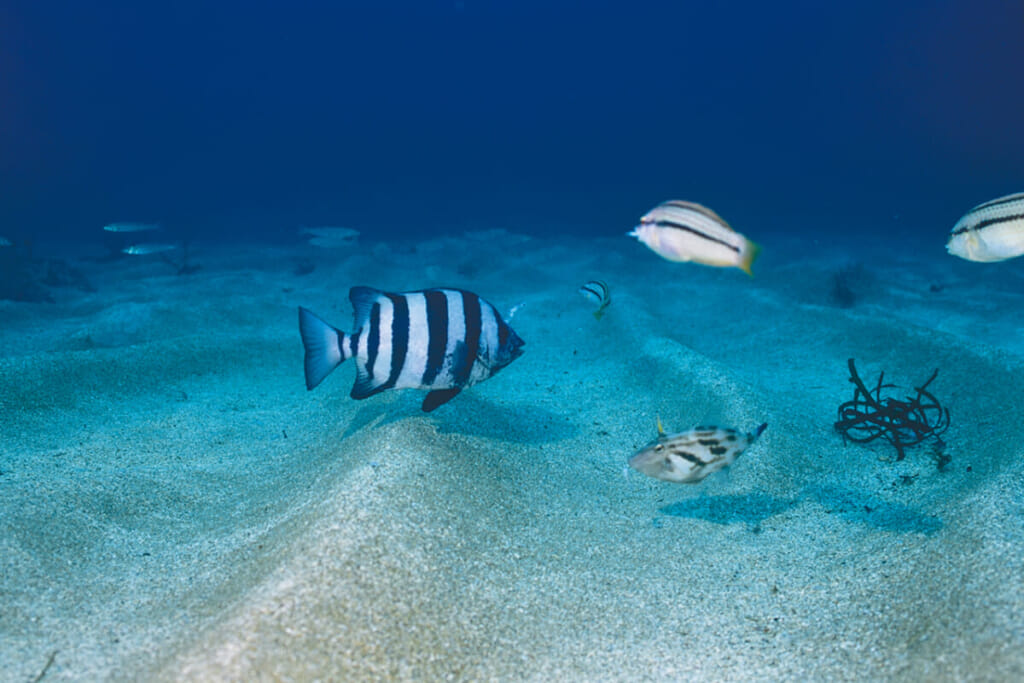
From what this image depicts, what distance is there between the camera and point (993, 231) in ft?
10.3

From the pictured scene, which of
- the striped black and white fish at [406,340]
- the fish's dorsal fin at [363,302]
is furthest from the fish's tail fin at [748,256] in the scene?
the fish's dorsal fin at [363,302]

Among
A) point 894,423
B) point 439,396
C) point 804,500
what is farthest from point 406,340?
point 894,423

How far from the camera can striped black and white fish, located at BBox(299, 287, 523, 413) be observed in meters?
3.05

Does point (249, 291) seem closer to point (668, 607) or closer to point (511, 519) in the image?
point (511, 519)

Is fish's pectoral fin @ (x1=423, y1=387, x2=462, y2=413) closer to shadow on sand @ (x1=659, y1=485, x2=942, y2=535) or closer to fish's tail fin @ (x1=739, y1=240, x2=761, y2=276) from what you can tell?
shadow on sand @ (x1=659, y1=485, x2=942, y2=535)

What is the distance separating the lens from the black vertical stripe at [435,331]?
121 inches

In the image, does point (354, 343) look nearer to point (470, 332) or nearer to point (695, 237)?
point (470, 332)

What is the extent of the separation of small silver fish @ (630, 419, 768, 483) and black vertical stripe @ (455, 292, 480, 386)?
109cm

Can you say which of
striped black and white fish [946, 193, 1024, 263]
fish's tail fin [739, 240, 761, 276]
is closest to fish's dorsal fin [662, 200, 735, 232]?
fish's tail fin [739, 240, 761, 276]

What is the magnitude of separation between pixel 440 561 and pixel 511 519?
0.73 meters

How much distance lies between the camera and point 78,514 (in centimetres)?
311

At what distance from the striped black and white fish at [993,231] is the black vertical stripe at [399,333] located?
11.1 feet

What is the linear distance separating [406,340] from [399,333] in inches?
2.2

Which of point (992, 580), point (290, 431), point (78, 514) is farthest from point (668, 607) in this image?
point (290, 431)
